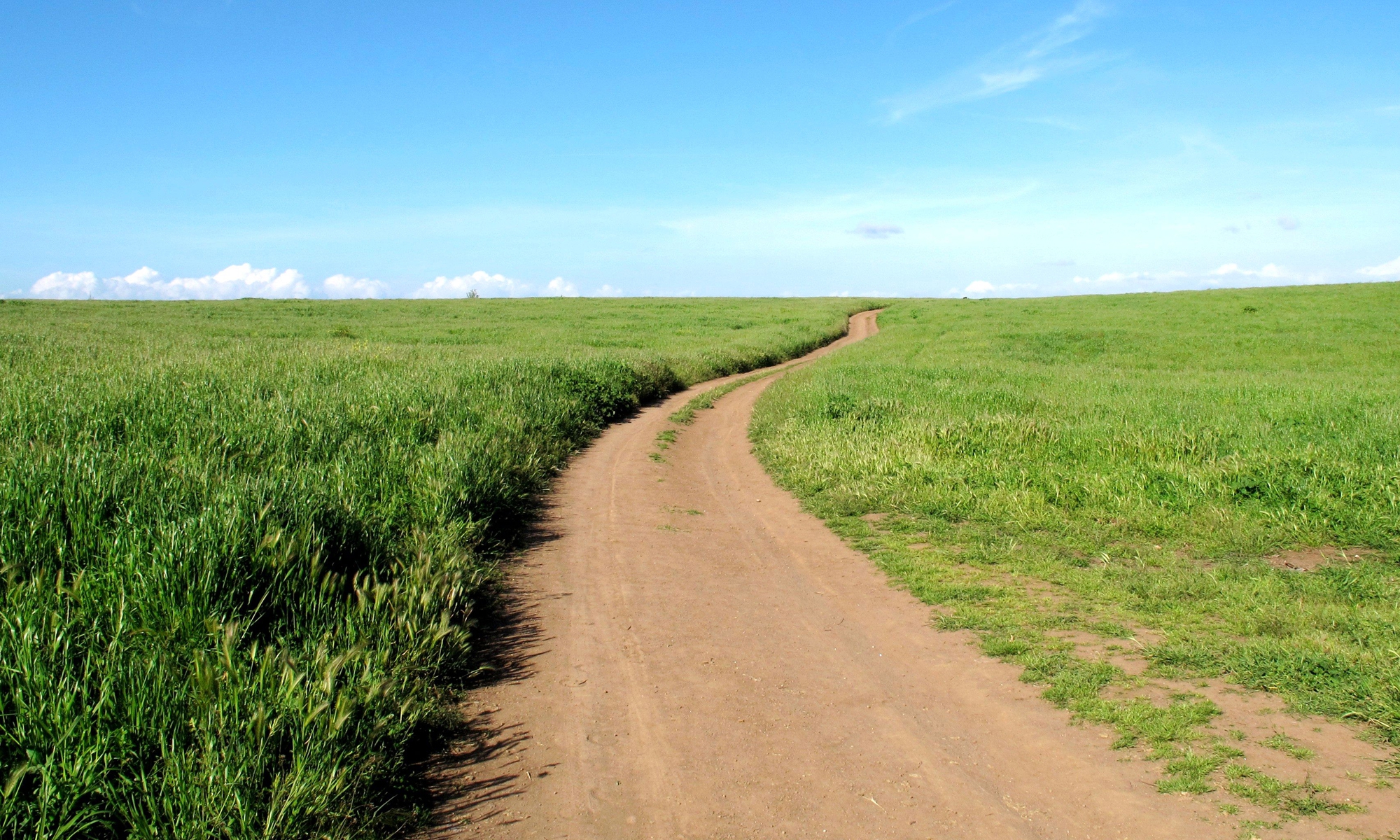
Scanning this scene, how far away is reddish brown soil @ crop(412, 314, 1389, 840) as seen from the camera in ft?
11.0

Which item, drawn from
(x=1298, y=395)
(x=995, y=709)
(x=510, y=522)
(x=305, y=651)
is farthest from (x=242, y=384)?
(x=1298, y=395)

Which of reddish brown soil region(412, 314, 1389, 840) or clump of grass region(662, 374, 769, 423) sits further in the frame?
clump of grass region(662, 374, 769, 423)

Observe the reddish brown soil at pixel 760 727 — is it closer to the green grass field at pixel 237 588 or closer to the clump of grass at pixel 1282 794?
the clump of grass at pixel 1282 794

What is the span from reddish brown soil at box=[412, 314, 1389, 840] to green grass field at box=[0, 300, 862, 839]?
52 cm

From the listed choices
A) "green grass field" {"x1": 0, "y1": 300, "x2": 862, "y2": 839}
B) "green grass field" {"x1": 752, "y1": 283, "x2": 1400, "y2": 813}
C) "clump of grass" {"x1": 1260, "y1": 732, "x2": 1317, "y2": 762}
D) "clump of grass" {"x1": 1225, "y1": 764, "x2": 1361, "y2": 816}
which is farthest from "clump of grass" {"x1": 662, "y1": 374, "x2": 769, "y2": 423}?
"clump of grass" {"x1": 1225, "y1": 764, "x2": 1361, "y2": 816}

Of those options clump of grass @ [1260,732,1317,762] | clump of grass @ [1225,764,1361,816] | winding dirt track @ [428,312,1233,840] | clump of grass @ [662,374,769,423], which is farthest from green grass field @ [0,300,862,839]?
clump of grass @ [1260,732,1317,762]

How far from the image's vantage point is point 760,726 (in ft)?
13.5

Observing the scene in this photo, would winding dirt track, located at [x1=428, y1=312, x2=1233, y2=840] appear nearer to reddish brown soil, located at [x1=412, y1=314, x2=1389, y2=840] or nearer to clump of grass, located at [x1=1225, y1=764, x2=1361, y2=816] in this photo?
reddish brown soil, located at [x1=412, y1=314, x2=1389, y2=840]

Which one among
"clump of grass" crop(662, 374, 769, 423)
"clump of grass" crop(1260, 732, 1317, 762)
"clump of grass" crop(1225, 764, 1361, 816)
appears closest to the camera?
"clump of grass" crop(1225, 764, 1361, 816)

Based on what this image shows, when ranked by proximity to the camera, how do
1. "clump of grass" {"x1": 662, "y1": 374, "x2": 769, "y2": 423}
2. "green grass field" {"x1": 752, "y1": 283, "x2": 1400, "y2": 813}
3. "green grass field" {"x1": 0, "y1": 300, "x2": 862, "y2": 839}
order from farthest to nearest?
"clump of grass" {"x1": 662, "y1": 374, "x2": 769, "y2": 423} < "green grass field" {"x1": 752, "y1": 283, "x2": 1400, "y2": 813} < "green grass field" {"x1": 0, "y1": 300, "x2": 862, "y2": 839}

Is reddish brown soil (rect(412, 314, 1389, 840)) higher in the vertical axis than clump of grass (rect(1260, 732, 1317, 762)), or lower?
lower

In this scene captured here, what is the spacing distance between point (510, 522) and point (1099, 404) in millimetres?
10567

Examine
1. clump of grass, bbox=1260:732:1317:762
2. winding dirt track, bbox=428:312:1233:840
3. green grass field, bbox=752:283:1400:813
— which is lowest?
winding dirt track, bbox=428:312:1233:840

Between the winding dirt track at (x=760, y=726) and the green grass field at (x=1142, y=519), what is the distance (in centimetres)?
35
